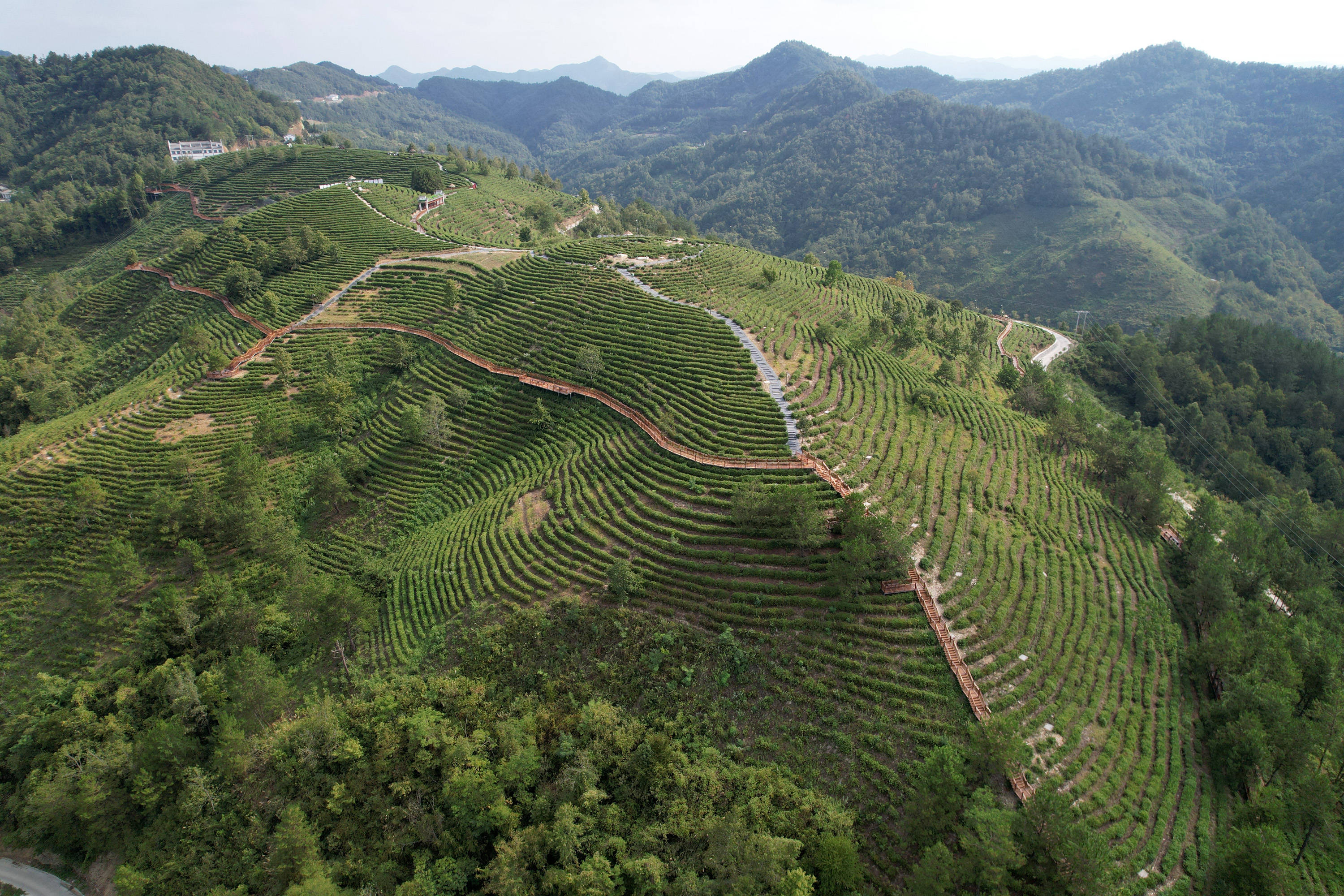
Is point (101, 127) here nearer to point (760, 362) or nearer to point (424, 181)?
point (424, 181)

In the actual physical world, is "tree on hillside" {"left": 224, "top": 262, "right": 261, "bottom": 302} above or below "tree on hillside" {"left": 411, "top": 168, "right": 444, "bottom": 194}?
below

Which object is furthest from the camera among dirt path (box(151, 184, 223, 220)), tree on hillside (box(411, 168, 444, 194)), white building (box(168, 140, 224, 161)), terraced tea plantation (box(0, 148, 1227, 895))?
white building (box(168, 140, 224, 161))

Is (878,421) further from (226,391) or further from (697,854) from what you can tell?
(226,391)

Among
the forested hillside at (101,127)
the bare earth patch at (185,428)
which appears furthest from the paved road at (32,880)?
the forested hillside at (101,127)

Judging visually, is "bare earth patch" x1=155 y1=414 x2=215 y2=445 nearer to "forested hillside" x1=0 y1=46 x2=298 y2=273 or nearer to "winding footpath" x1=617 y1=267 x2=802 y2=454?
"winding footpath" x1=617 y1=267 x2=802 y2=454

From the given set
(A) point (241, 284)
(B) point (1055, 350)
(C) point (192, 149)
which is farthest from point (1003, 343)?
(C) point (192, 149)

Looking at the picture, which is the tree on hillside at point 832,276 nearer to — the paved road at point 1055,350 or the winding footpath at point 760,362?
the winding footpath at point 760,362

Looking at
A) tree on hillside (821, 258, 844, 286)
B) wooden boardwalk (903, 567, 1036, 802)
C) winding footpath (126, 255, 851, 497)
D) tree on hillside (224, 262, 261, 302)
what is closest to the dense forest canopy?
tree on hillside (821, 258, 844, 286)
